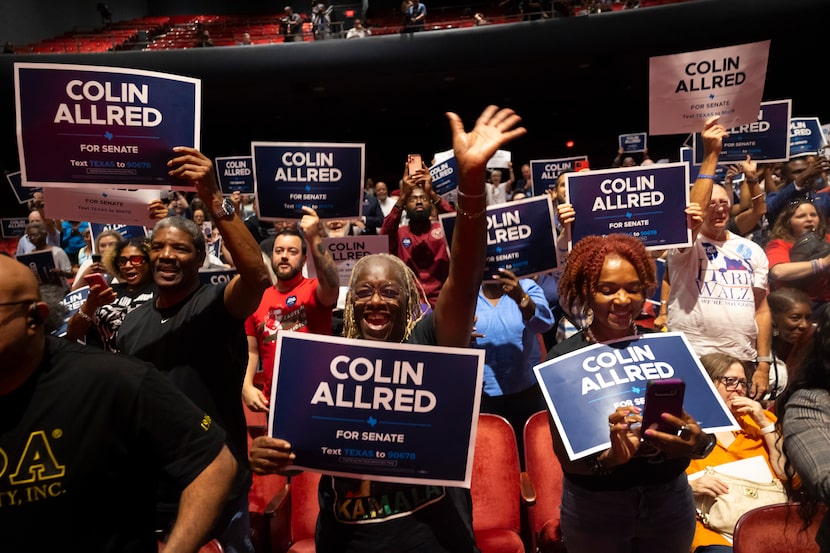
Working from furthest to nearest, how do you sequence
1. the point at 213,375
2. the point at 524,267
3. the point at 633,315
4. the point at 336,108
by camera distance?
the point at 336,108 < the point at 524,267 < the point at 213,375 < the point at 633,315

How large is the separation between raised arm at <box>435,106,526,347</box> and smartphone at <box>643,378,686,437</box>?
0.52 meters

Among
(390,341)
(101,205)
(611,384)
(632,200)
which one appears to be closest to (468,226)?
(390,341)

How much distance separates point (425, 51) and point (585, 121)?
546cm

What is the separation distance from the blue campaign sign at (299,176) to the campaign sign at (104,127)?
1.30 m

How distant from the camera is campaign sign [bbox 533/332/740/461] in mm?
1820

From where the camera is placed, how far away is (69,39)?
1547 centimetres

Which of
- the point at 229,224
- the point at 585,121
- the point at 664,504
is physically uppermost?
the point at 585,121

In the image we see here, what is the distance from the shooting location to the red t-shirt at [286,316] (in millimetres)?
3047

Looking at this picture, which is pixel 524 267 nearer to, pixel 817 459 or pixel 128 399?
pixel 817 459

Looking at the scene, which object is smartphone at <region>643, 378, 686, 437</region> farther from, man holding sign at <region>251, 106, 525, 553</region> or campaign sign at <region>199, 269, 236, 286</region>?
campaign sign at <region>199, 269, 236, 286</region>

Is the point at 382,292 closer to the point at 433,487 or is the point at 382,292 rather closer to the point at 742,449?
the point at 433,487

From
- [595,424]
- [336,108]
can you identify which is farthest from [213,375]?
[336,108]

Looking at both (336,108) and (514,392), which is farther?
(336,108)

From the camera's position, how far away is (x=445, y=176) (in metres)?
5.42
